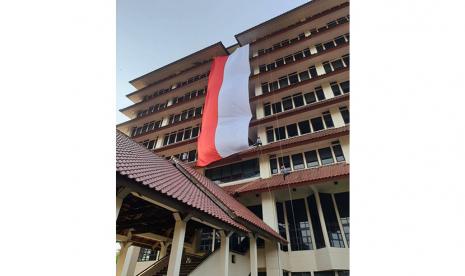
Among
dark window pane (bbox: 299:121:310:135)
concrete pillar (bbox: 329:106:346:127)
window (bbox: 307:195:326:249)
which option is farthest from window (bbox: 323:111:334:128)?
window (bbox: 307:195:326:249)

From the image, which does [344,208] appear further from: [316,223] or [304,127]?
[304,127]

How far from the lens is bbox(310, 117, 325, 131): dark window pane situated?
16.4m

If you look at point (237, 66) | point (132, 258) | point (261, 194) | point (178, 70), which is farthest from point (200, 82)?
point (132, 258)

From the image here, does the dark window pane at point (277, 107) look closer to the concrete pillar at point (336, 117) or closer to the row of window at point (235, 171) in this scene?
the concrete pillar at point (336, 117)

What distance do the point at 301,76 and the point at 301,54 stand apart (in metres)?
2.75

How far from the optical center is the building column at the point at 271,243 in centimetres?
1125

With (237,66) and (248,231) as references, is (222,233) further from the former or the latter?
(237,66)

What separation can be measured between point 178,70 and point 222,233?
22.9 meters

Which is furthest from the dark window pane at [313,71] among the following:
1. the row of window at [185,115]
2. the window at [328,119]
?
the row of window at [185,115]

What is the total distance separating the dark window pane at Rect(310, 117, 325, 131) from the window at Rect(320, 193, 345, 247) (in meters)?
4.75

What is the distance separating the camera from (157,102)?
2620 centimetres

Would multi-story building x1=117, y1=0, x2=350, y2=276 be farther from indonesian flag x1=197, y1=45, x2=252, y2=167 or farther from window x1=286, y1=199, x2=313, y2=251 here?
indonesian flag x1=197, y1=45, x2=252, y2=167

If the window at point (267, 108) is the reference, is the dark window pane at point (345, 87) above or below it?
above

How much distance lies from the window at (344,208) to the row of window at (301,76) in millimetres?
9336
